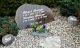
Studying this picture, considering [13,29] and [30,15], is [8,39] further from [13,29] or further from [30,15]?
[30,15]

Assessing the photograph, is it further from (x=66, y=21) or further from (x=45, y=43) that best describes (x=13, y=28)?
(x=66, y=21)

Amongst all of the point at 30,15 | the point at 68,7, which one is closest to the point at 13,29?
the point at 30,15

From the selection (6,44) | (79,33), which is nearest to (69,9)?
(79,33)

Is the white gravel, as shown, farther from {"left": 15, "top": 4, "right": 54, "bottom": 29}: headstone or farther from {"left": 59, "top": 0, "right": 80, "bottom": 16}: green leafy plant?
{"left": 59, "top": 0, "right": 80, "bottom": 16}: green leafy plant

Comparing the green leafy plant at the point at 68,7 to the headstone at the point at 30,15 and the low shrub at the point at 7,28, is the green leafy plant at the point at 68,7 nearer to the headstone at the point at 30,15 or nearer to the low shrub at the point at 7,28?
the headstone at the point at 30,15

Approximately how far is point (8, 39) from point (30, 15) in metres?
1.02

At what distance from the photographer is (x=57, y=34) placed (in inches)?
196

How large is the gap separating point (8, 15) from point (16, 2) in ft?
1.41

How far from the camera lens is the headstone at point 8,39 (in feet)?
15.1

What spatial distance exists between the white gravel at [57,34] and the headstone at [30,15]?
18 cm

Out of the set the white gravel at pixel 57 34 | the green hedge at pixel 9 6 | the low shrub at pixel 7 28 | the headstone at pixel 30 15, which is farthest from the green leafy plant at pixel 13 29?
the green hedge at pixel 9 6

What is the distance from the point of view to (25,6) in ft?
17.6

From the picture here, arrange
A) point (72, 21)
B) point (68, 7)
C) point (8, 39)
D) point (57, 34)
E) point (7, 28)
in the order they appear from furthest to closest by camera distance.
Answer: point (68, 7) < point (72, 21) < point (57, 34) < point (7, 28) < point (8, 39)

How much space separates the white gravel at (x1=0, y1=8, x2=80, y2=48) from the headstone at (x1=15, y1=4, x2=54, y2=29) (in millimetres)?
182
